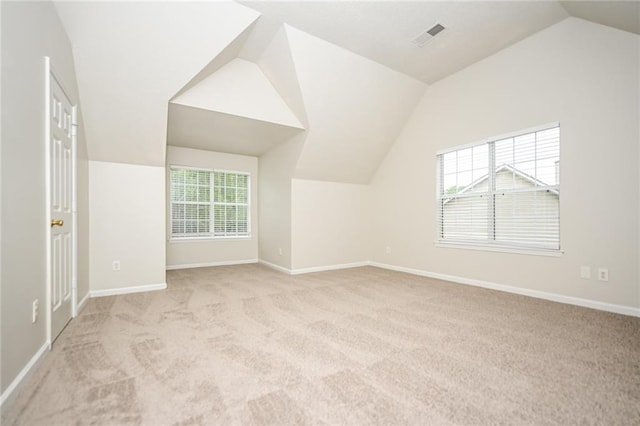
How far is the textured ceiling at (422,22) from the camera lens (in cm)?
278

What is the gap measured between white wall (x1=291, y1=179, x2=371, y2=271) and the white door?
294 cm

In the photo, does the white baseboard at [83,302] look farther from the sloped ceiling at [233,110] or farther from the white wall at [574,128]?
the white wall at [574,128]

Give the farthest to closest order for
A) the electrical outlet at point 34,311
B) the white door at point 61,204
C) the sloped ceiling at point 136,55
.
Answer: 1. the sloped ceiling at point 136,55
2. the white door at point 61,204
3. the electrical outlet at point 34,311

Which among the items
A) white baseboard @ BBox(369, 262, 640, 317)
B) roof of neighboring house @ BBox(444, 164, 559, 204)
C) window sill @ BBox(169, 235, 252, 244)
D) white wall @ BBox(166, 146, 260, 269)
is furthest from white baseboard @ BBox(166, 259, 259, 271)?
roof of neighboring house @ BBox(444, 164, 559, 204)

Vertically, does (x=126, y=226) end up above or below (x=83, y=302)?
above

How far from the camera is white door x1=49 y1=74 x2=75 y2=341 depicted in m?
2.21

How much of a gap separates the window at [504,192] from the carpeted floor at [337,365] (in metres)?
0.87

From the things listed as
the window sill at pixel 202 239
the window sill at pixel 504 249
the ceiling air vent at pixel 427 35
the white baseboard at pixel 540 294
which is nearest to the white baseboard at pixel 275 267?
the window sill at pixel 202 239

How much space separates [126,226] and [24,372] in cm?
233

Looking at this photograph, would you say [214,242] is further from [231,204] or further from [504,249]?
[504,249]

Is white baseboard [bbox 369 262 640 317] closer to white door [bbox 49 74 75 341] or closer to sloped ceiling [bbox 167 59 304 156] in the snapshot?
sloped ceiling [bbox 167 59 304 156]

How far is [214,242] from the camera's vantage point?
5805 millimetres

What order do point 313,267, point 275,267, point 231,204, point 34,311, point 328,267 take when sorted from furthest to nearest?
point 231,204 → point 275,267 → point 328,267 → point 313,267 → point 34,311

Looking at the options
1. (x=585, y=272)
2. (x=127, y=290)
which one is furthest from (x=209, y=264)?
(x=585, y=272)
